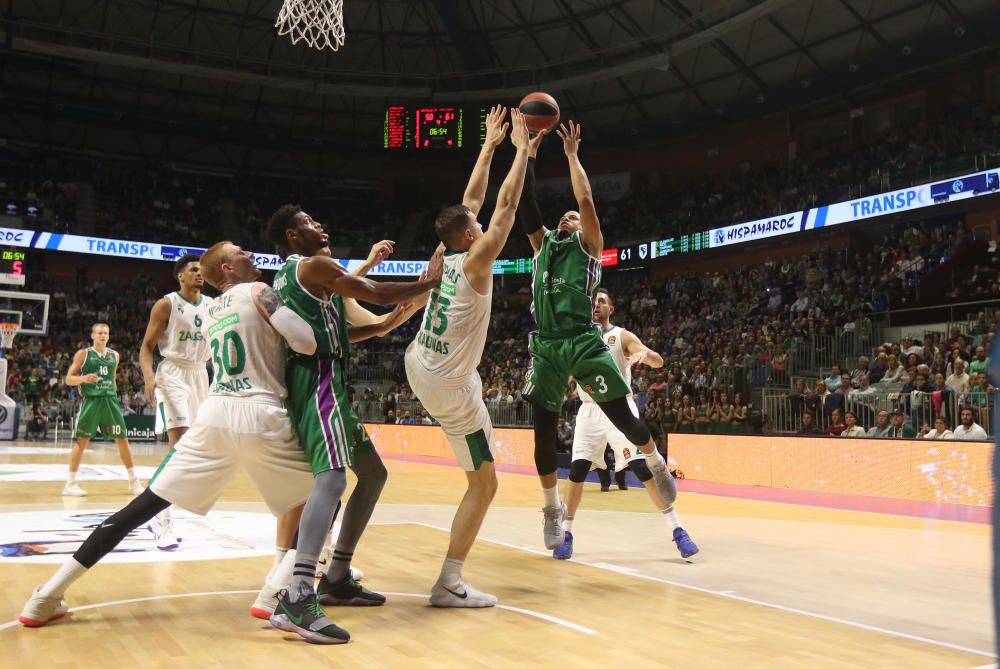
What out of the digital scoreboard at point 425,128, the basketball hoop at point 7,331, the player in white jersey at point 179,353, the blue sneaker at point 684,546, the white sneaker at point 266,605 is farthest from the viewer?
the digital scoreboard at point 425,128

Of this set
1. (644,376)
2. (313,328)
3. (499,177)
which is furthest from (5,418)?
(313,328)

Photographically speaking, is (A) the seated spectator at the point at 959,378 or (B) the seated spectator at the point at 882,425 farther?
(A) the seated spectator at the point at 959,378

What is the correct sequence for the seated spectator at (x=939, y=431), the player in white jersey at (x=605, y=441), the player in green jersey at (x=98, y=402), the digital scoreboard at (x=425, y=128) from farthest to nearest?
the digital scoreboard at (x=425, y=128) → the seated spectator at (x=939, y=431) → the player in green jersey at (x=98, y=402) → the player in white jersey at (x=605, y=441)

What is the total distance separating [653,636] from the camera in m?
3.87

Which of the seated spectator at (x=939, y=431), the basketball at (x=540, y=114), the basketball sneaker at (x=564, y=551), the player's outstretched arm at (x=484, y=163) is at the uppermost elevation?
the basketball at (x=540, y=114)

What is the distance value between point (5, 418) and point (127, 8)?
1346 centimetres

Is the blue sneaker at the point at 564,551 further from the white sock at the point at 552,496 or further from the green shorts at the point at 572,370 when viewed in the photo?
the green shorts at the point at 572,370

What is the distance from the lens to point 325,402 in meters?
3.95

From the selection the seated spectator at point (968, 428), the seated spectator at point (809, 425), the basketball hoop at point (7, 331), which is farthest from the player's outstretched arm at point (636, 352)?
the basketball hoop at point (7, 331)

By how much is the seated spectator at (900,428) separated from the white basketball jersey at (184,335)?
378 inches

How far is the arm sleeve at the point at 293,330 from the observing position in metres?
3.88

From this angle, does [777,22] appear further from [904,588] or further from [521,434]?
[904,588]

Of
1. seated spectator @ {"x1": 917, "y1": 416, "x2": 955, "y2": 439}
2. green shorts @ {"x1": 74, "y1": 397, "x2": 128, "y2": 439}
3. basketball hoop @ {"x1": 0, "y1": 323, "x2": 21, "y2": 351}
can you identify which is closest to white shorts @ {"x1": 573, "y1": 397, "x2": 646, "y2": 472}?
green shorts @ {"x1": 74, "y1": 397, "x2": 128, "y2": 439}

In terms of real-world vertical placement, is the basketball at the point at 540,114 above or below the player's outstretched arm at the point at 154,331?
above
